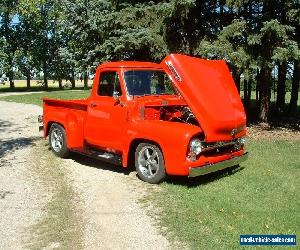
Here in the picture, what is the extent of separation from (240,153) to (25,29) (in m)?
48.9

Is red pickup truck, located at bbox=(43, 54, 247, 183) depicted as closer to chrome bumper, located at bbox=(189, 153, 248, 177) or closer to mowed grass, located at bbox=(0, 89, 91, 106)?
chrome bumper, located at bbox=(189, 153, 248, 177)

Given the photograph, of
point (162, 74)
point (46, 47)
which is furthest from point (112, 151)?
point (46, 47)

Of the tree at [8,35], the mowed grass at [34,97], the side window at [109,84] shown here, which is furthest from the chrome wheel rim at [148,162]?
the tree at [8,35]

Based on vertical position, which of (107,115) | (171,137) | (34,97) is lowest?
(171,137)

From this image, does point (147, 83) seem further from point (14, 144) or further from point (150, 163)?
point (14, 144)

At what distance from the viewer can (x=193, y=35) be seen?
14258 mm

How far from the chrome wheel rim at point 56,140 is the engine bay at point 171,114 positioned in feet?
9.63

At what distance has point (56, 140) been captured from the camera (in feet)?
35.6

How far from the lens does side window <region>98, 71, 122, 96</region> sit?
29.0 ft

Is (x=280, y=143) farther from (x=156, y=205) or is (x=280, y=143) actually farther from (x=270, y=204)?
(x=156, y=205)

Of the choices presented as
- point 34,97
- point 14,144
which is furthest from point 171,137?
point 34,97

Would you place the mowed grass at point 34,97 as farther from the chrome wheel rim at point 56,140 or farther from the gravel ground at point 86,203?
the gravel ground at point 86,203

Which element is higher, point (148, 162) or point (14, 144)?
point (148, 162)

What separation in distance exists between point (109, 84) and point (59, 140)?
2474 millimetres
